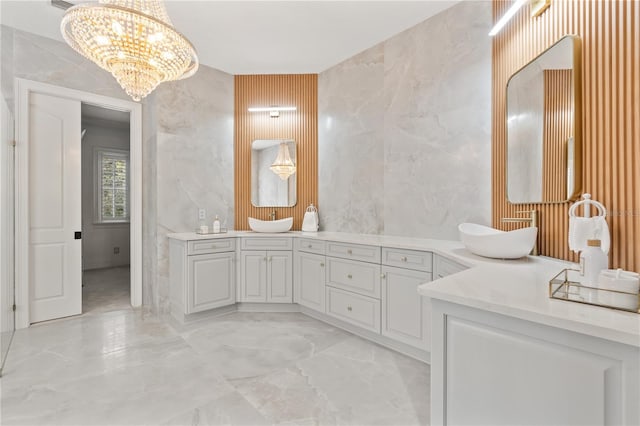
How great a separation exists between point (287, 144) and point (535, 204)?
9.26ft

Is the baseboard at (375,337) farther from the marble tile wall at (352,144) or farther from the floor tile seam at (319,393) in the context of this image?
the marble tile wall at (352,144)

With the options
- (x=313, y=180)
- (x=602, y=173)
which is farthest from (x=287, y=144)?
(x=602, y=173)

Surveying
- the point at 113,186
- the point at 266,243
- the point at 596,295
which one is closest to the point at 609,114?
the point at 596,295

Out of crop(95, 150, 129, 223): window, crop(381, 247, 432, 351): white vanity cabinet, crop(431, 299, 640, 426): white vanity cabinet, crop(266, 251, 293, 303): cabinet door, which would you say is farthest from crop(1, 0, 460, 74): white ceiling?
crop(95, 150, 129, 223): window

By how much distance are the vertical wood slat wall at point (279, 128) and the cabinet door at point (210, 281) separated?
800 mm

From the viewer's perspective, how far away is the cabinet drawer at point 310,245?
3.03m

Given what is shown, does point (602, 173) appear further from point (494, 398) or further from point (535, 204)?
point (494, 398)

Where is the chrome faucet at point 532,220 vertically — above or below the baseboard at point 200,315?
above

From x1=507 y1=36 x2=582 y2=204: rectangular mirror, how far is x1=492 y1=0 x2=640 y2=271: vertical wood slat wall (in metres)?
0.04

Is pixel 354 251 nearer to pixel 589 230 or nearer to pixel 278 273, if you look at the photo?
pixel 278 273

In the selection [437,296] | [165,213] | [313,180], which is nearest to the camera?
[437,296]

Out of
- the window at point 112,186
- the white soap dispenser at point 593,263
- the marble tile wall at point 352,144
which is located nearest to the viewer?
the white soap dispenser at point 593,263

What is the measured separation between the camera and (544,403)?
859 millimetres

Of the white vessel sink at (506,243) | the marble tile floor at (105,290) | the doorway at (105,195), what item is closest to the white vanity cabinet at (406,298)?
the white vessel sink at (506,243)
